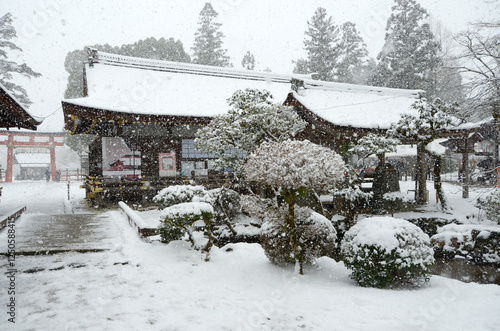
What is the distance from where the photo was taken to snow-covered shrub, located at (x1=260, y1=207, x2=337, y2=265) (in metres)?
5.84

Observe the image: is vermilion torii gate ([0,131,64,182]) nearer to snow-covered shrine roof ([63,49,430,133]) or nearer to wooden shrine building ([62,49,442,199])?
snow-covered shrine roof ([63,49,430,133])

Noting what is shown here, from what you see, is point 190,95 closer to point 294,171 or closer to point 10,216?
point 10,216

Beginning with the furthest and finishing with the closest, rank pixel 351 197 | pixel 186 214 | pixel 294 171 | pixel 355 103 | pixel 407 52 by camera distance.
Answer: pixel 407 52 < pixel 355 103 < pixel 351 197 < pixel 186 214 < pixel 294 171

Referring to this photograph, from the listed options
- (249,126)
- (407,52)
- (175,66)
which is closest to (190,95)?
(175,66)

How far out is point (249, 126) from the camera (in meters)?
9.63

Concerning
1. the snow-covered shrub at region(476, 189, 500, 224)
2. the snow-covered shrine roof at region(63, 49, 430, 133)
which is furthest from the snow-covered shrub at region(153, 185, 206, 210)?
the snow-covered shrub at region(476, 189, 500, 224)

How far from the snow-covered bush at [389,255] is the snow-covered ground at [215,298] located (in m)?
0.23

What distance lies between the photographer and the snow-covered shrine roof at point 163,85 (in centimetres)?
1471

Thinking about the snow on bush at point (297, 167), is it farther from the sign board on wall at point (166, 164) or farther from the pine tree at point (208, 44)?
the pine tree at point (208, 44)

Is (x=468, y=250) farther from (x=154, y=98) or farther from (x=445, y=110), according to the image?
(x=154, y=98)

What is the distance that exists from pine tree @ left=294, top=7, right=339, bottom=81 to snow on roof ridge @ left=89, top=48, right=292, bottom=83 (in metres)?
12.9

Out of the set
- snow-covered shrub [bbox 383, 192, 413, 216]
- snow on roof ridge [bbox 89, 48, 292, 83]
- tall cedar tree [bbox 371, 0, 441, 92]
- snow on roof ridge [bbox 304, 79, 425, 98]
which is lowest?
snow-covered shrub [bbox 383, 192, 413, 216]

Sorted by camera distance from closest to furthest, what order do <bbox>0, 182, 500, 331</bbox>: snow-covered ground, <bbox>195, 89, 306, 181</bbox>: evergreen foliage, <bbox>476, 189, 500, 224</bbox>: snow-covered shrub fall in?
<bbox>0, 182, 500, 331</bbox>: snow-covered ground, <bbox>476, 189, 500, 224</bbox>: snow-covered shrub, <bbox>195, 89, 306, 181</bbox>: evergreen foliage

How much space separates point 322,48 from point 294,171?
108 ft
